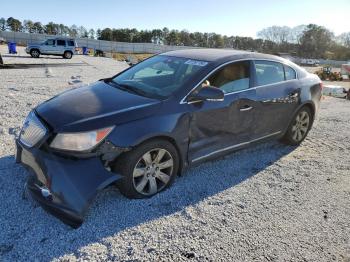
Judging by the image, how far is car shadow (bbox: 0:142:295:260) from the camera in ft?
9.55

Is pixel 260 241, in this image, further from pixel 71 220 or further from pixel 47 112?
pixel 47 112

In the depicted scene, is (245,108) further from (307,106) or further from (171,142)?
(307,106)

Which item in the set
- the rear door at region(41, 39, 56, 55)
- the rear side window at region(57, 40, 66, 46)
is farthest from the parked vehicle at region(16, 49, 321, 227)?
the rear side window at region(57, 40, 66, 46)

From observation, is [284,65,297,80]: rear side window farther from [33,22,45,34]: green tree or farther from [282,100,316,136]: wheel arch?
[33,22,45,34]: green tree

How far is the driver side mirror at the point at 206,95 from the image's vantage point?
3.88 metres

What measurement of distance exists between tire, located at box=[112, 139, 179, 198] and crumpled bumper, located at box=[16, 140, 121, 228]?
0.18 metres

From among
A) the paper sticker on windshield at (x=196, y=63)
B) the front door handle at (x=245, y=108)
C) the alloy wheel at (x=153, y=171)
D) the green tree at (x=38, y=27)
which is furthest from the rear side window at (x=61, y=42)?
the green tree at (x=38, y=27)

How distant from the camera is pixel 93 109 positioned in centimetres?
354

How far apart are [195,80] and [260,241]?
1.96m

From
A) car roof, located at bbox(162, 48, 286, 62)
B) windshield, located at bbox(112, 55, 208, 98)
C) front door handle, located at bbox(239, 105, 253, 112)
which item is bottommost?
front door handle, located at bbox(239, 105, 253, 112)

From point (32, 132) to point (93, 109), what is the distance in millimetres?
673

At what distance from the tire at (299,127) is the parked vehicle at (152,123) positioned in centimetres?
20

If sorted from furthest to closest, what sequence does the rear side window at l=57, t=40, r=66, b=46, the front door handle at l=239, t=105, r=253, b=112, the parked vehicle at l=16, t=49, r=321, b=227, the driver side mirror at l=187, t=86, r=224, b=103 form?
the rear side window at l=57, t=40, r=66, b=46, the front door handle at l=239, t=105, r=253, b=112, the driver side mirror at l=187, t=86, r=224, b=103, the parked vehicle at l=16, t=49, r=321, b=227

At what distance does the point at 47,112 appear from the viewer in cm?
360
